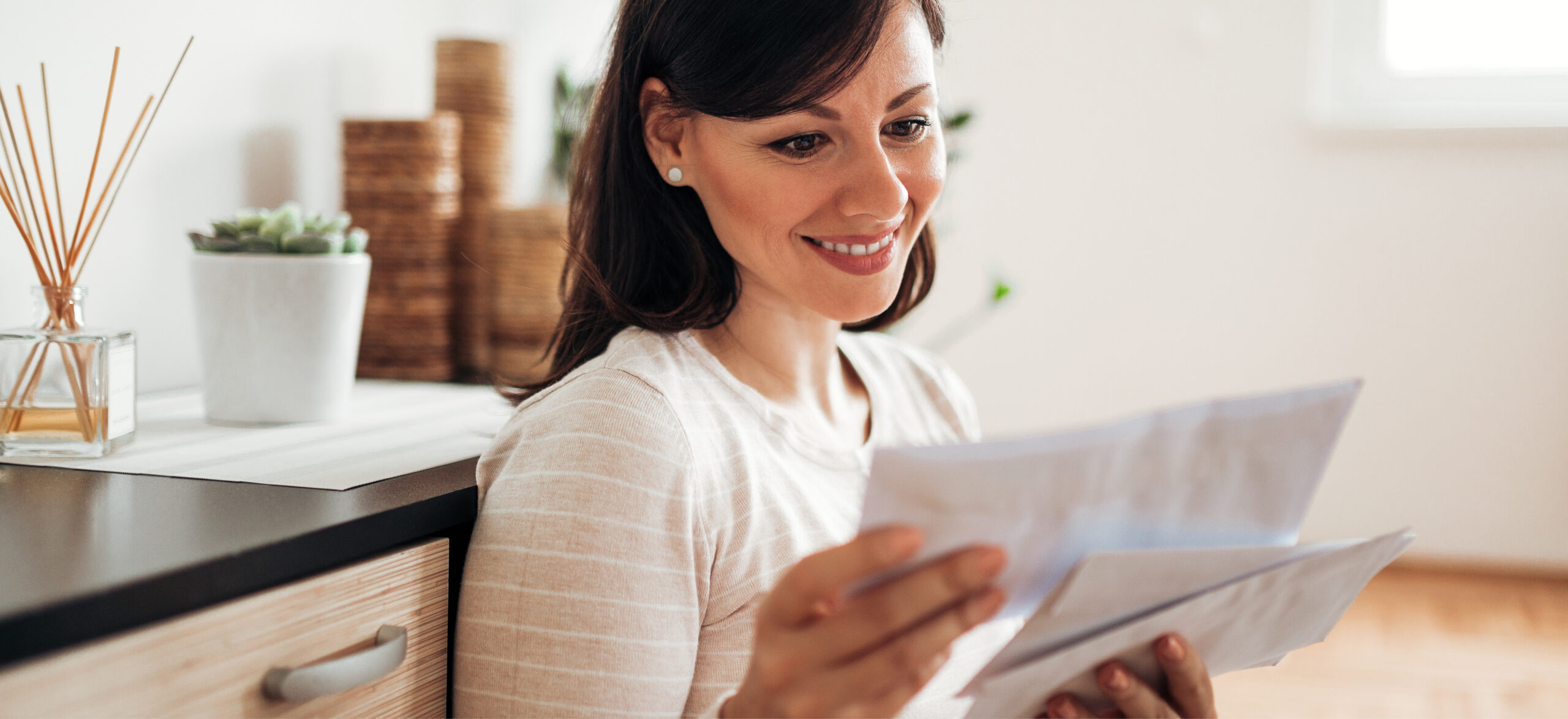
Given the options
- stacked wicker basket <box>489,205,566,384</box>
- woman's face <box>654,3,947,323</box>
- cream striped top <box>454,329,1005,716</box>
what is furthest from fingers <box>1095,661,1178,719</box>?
stacked wicker basket <box>489,205,566,384</box>

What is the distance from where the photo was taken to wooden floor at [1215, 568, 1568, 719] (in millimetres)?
2213

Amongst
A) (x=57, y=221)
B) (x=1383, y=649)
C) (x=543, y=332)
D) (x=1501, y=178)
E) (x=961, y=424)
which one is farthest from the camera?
(x=1501, y=178)

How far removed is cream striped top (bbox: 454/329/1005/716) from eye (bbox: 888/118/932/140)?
10.0 inches

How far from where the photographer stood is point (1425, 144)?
9.43ft

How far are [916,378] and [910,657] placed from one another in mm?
700

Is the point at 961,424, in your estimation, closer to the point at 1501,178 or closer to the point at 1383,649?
the point at 1383,649

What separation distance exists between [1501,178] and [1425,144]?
0.20m

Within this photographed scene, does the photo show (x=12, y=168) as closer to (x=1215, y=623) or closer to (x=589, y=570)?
(x=589, y=570)

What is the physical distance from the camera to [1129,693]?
666 millimetres

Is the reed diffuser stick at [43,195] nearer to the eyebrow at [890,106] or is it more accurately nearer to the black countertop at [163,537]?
the black countertop at [163,537]

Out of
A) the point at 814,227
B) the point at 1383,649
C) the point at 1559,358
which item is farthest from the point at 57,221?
the point at 1559,358

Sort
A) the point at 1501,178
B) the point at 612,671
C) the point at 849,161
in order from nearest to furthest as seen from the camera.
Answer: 1. the point at 612,671
2. the point at 849,161
3. the point at 1501,178

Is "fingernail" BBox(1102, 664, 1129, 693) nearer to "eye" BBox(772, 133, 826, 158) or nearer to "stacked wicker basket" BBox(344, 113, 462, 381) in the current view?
"eye" BBox(772, 133, 826, 158)

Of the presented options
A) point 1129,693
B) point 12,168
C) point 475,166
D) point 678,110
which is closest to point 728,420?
point 678,110
